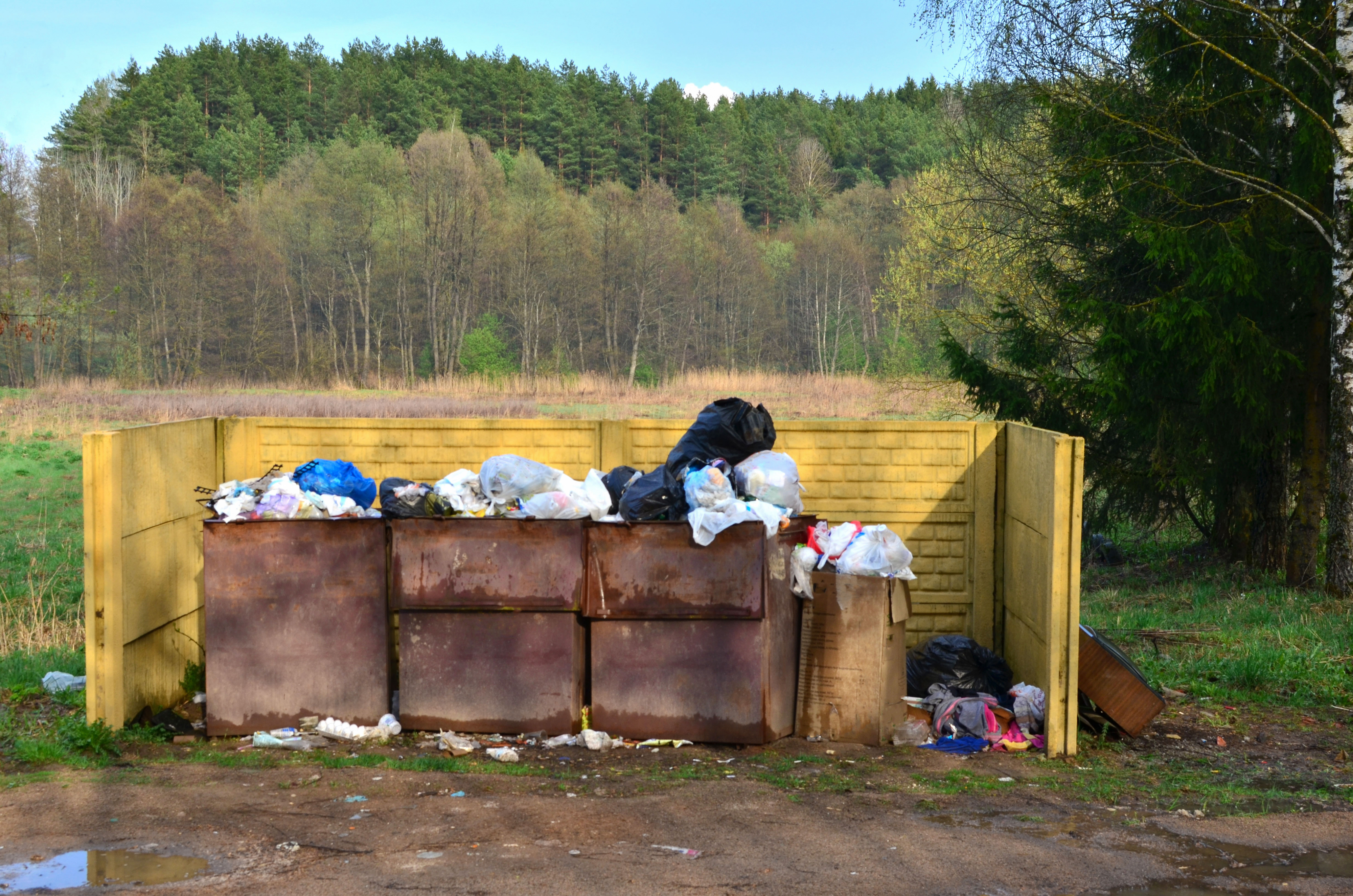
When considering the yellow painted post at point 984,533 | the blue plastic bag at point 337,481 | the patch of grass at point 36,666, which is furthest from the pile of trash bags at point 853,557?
the patch of grass at point 36,666

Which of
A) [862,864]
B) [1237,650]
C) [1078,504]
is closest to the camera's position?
[862,864]

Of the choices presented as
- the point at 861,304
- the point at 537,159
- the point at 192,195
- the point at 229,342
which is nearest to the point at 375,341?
the point at 229,342

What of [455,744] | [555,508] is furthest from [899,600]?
[455,744]

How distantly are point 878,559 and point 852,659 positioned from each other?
0.53 metres

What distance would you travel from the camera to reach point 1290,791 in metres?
4.93

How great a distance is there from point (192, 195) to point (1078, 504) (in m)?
51.2

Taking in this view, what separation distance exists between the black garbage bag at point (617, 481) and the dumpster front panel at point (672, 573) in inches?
19.4

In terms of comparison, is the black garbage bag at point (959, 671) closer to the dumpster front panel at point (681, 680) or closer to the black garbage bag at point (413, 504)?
the dumpster front panel at point (681, 680)

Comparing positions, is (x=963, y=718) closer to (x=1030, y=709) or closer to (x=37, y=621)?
(x=1030, y=709)

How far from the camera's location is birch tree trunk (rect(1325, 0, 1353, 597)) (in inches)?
359

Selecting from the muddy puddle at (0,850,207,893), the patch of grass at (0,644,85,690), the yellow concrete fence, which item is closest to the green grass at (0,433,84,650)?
the patch of grass at (0,644,85,690)

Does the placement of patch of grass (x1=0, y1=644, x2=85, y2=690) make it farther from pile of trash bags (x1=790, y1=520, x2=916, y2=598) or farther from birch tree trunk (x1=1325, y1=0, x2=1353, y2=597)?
birch tree trunk (x1=1325, y1=0, x2=1353, y2=597)

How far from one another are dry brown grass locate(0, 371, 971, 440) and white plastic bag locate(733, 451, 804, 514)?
12790 millimetres

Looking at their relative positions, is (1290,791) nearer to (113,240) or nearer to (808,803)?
(808,803)
